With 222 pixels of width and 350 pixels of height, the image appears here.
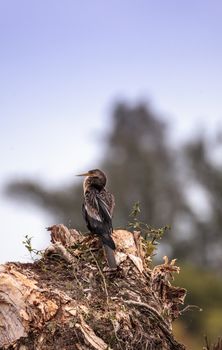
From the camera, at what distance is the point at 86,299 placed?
990 cm

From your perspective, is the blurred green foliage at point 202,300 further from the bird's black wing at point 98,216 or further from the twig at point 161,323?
the twig at point 161,323

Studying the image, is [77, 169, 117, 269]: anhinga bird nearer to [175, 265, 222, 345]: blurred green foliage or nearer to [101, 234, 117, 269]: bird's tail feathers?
[101, 234, 117, 269]: bird's tail feathers

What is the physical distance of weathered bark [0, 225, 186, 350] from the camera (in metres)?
9.50

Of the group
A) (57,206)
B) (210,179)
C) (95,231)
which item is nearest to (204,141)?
(210,179)

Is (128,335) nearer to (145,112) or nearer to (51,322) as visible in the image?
(51,322)

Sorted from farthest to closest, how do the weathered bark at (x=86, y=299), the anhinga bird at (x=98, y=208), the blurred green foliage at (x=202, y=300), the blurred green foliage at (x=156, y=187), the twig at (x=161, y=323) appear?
the blurred green foliage at (x=156, y=187) < the blurred green foliage at (x=202, y=300) < the anhinga bird at (x=98, y=208) < the twig at (x=161, y=323) < the weathered bark at (x=86, y=299)

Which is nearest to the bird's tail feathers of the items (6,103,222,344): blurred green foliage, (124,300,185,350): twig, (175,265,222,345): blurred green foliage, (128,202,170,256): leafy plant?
(128,202,170,256): leafy plant

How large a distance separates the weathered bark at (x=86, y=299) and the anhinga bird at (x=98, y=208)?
5.4 inches

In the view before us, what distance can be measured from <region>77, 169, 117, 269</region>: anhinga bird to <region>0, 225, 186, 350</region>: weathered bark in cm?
14

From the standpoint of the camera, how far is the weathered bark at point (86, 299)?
9500 millimetres

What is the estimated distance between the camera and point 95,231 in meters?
11.3

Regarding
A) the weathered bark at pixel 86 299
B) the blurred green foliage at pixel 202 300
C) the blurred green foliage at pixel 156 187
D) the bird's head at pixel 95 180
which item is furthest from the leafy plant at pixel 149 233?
the blurred green foliage at pixel 156 187

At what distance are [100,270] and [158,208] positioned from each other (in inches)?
1589

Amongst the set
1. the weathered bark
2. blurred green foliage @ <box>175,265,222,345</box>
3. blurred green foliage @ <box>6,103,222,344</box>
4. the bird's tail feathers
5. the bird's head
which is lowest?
the weathered bark
